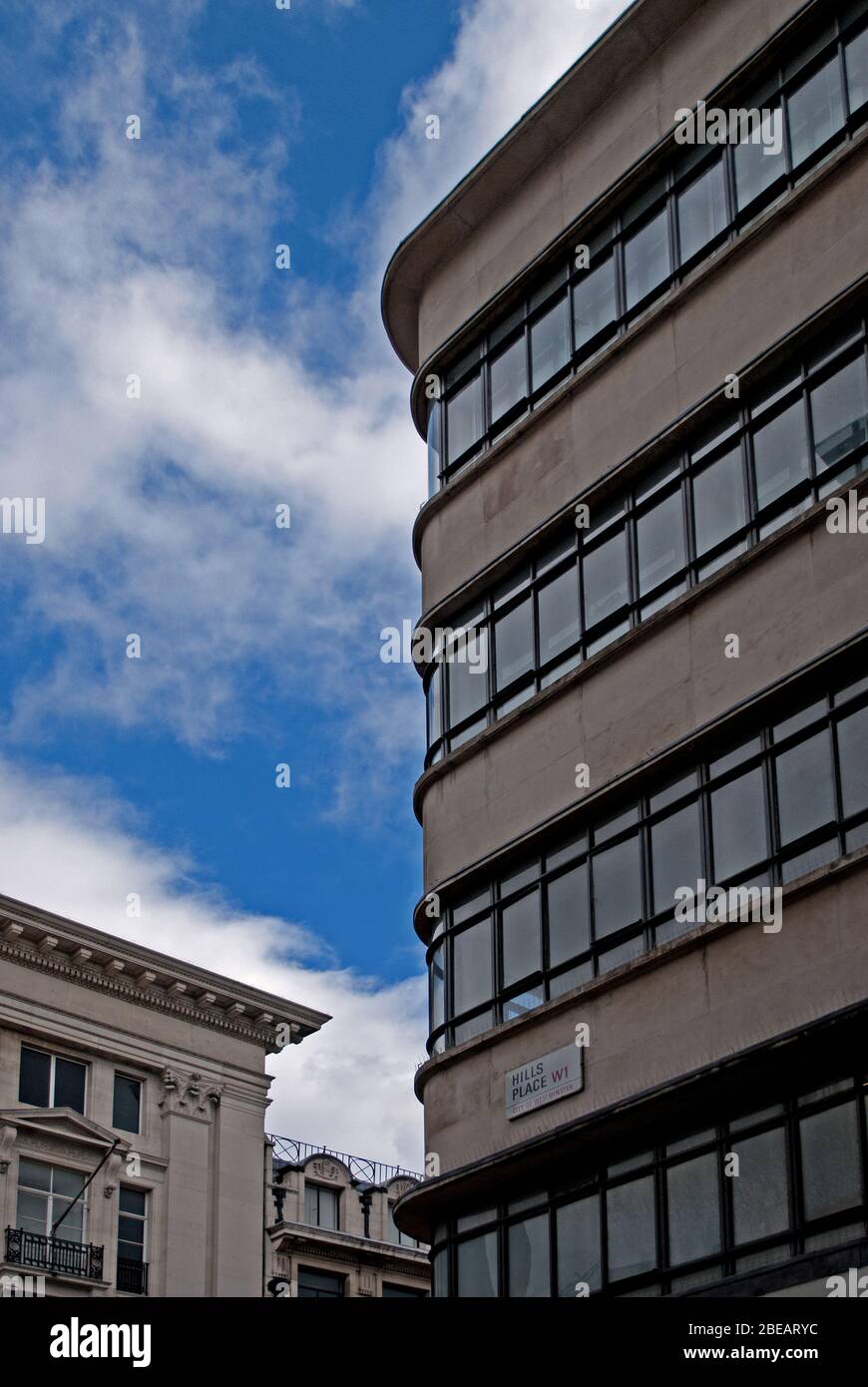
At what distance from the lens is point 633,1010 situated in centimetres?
2289

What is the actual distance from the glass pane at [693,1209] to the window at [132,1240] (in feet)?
111

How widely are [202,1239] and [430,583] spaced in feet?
102

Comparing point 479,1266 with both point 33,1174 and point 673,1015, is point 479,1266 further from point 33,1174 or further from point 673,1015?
point 33,1174

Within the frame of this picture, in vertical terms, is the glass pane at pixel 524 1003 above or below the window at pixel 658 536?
below

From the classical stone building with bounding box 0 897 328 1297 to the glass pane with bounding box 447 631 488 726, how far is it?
2667 centimetres

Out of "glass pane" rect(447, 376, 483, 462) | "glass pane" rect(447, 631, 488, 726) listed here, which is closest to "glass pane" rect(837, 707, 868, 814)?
"glass pane" rect(447, 631, 488, 726)

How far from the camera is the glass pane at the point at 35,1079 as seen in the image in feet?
171

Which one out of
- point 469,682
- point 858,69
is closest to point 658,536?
point 469,682

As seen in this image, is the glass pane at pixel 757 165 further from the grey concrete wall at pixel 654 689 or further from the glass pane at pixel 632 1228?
the glass pane at pixel 632 1228

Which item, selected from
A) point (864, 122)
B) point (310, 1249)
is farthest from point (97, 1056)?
point (864, 122)

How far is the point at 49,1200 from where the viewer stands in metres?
51.1

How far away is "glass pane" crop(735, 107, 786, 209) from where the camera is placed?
81.3ft
